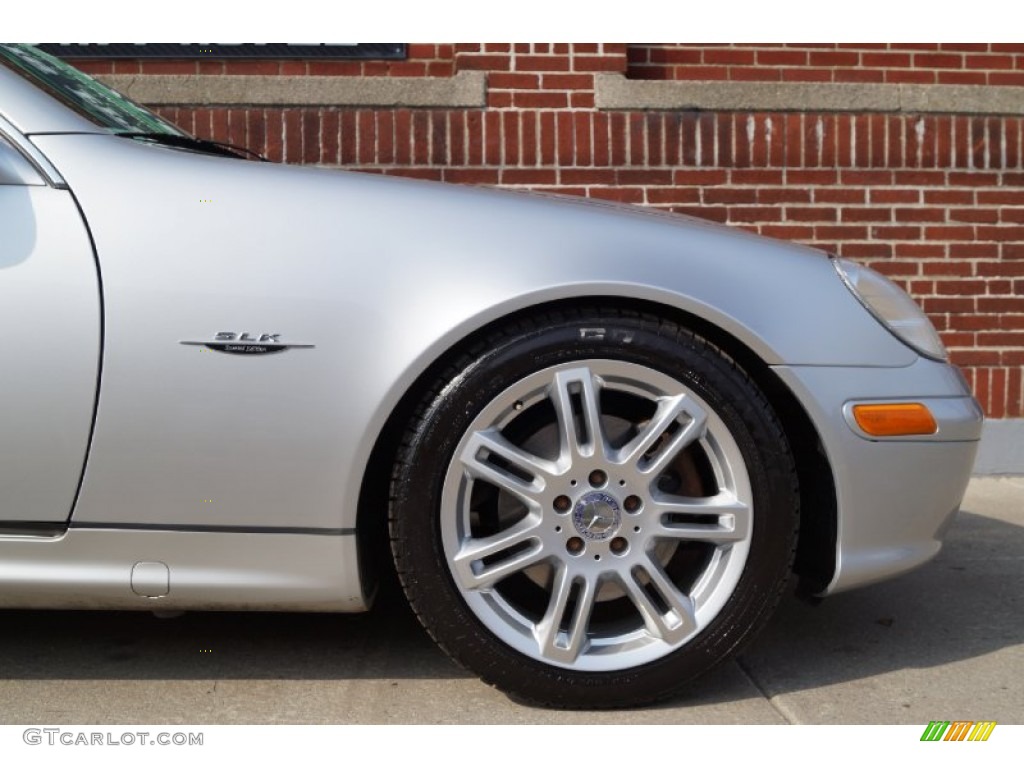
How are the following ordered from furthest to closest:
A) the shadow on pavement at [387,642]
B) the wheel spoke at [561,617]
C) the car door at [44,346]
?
the shadow on pavement at [387,642], the wheel spoke at [561,617], the car door at [44,346]

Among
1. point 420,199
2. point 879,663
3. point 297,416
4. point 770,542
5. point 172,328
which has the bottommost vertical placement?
point 879,663

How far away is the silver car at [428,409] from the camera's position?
8.00 feet

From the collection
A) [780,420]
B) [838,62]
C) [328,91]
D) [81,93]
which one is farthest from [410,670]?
[838,62]

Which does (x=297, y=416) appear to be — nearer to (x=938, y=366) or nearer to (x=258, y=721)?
(x=258, y=721)

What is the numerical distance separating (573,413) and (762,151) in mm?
3337

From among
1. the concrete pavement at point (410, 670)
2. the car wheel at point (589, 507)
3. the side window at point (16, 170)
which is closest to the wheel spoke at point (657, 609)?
the car wheel at point (589, 507)

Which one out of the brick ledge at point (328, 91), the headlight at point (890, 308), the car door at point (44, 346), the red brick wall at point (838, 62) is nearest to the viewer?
the car door at point (44, 346)

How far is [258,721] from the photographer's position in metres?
2.50

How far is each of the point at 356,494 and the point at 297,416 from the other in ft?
0.65

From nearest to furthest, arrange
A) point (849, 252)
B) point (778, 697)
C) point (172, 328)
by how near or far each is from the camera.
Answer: point (172, 328), point (778, 697), point (849, 252)

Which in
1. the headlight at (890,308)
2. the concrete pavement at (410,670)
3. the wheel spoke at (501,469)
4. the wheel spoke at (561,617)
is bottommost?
the concrete pavement at (410,670)

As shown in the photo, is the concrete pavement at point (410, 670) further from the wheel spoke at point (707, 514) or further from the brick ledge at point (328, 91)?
the brick ledge at point (328, 91)

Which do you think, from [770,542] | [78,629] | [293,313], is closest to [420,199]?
[293,313]

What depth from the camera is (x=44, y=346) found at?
2412 mm
